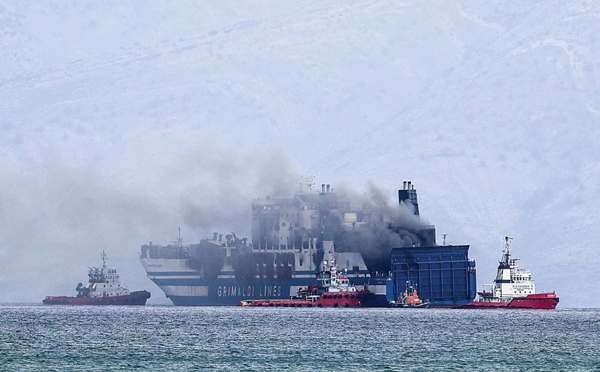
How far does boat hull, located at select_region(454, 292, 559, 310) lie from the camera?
627ft

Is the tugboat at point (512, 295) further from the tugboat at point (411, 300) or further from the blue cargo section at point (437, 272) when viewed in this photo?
the tugboat at point (411, 300)

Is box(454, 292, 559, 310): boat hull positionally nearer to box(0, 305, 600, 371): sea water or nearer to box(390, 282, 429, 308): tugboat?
box(390, 282, 429, 308): tugboat

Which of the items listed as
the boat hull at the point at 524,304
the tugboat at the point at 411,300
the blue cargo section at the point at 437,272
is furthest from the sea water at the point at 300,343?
the tugboat at the point at 411,300

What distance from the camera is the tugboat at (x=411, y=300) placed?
19232 cm

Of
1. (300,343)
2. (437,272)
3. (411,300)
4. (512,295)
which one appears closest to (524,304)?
(512,295)

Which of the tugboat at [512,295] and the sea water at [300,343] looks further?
the tugboat at [512,295]

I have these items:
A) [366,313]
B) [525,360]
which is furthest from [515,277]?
[525,360]

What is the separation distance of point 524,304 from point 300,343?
8438cm

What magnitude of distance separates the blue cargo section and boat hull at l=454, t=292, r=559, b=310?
6.39 ft

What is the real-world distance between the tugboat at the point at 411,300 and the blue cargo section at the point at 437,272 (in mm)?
689

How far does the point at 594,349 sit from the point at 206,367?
3201 centimetres

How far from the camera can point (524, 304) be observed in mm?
191250

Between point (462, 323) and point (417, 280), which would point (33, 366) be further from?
point (417, 280)

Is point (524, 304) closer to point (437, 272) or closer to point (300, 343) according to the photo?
point (437, 272)
